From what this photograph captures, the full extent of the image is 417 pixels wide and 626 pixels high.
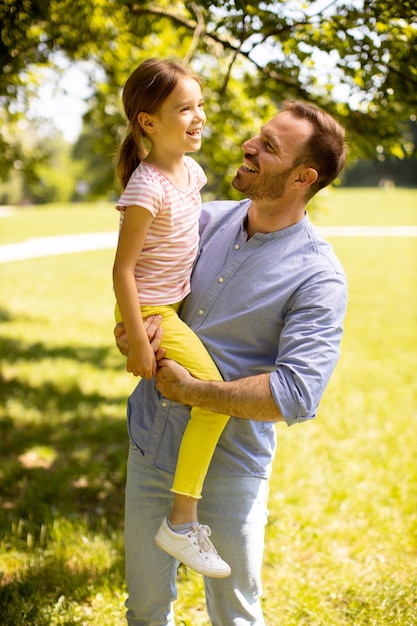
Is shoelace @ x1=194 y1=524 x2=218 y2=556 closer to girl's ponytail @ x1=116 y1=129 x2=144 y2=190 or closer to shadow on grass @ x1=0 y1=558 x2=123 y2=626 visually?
shadow on grass @ x1=0 y1=558 x2=123 y2=626

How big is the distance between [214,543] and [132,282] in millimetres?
978

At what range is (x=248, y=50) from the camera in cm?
323

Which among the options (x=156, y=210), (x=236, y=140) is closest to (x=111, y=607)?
(x=156, y=210)

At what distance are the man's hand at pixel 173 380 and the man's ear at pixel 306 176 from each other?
78 centimetres

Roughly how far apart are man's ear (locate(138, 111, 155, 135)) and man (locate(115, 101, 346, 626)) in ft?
1.12

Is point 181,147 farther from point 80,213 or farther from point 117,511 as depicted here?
point 80,213

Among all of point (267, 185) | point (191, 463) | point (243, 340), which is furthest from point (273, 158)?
point (191, 463)

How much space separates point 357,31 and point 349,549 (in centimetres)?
287

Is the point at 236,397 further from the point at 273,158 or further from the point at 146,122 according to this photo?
the point at 146,122

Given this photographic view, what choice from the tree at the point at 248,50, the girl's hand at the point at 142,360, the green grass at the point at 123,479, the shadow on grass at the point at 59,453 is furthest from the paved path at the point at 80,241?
the girl's hand at the point at 142,360

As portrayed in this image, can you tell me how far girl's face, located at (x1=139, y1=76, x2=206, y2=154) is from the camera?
2320mm

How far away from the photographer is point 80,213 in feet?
97.8

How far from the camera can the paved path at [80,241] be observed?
57.3ft

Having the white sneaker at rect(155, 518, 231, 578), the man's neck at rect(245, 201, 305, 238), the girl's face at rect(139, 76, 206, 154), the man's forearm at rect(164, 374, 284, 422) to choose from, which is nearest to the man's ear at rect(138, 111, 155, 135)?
the girl's face at rect(139, 76, 206, 154)
